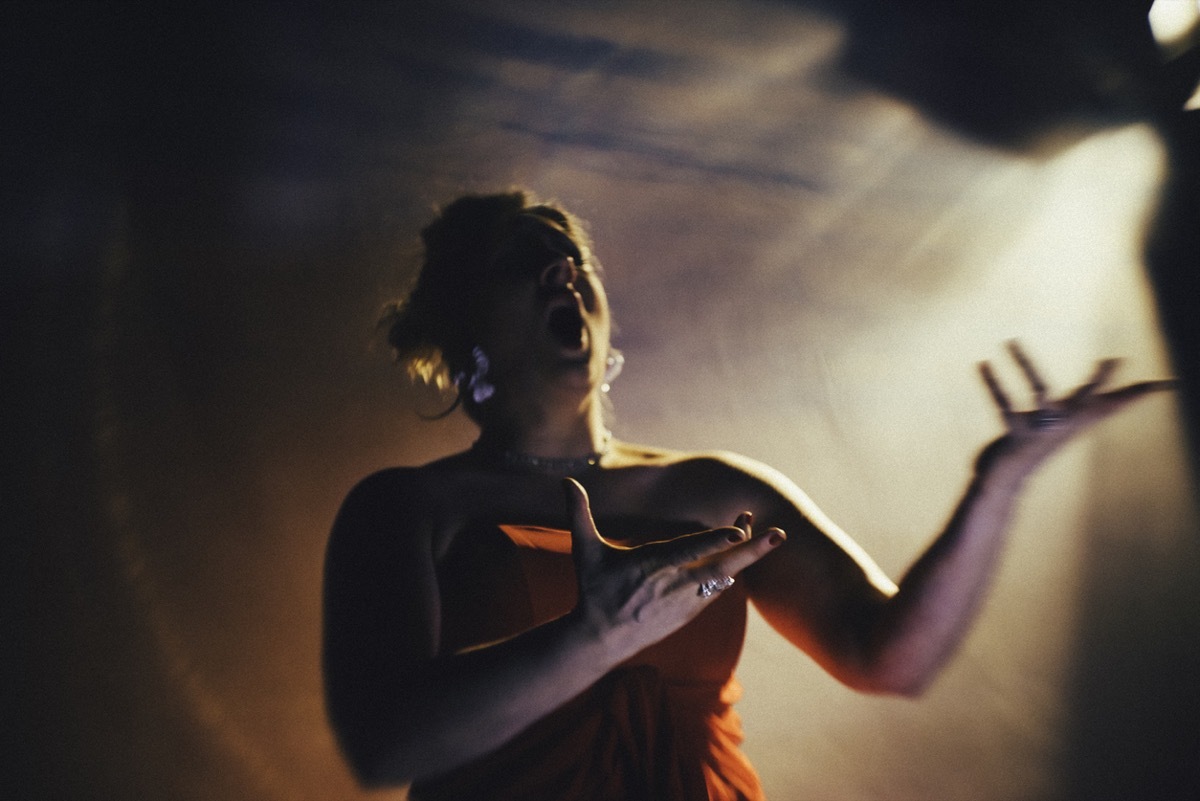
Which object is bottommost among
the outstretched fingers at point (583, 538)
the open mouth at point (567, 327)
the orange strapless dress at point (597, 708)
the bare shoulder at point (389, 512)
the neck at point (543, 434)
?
the orange strapless dress at point (597, 708)

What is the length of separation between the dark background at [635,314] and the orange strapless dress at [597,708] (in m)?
0.44

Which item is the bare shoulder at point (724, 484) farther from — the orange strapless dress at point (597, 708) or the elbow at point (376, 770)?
the elbow at point (376, 770)

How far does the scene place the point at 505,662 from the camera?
616 mm

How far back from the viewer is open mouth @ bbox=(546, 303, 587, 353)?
96 centimetres

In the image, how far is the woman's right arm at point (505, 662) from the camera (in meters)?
0.60

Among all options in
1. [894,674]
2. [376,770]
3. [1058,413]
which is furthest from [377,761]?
[1058,413]

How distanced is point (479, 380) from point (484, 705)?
1.76 ft

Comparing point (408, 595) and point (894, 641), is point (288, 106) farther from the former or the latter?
point (894, 641)

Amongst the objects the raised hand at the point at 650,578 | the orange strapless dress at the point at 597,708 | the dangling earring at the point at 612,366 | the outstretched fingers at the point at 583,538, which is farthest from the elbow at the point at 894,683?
the dangling earring at the point at 612,366

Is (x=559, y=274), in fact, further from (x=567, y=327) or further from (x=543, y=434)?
(x=543, y=434)

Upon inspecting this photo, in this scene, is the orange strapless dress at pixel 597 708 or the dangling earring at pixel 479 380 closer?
the orange strapless dress at pixel 597 708

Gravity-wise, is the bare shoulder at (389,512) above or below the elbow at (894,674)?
above

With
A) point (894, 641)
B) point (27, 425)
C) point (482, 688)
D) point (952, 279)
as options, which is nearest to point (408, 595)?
point (482, 688)

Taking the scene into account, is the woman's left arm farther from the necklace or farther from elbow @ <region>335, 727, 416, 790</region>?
elbow @ <region>335, 727, 416, 790</region>
